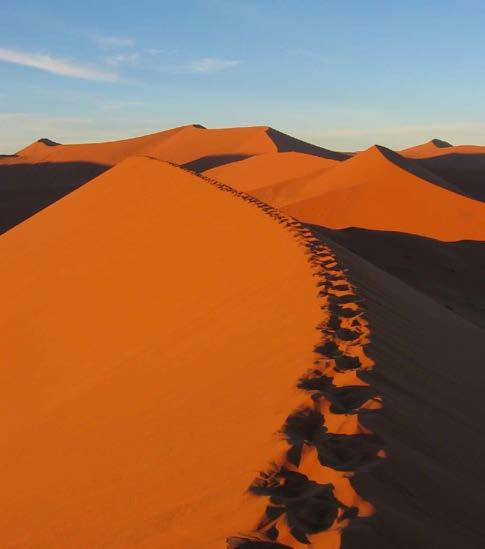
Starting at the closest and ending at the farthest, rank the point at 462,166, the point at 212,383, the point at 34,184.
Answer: the point at 212,383
the point at 34,184
the point at 462,166

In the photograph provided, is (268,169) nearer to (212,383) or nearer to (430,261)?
(430,261)

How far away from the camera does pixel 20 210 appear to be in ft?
113

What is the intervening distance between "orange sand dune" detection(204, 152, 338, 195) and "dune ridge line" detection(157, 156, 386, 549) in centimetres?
3170

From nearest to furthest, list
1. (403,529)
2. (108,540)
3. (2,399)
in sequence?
1. (403,529)
2. (108,540)
3. (2,399)

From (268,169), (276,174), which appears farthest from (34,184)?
(276,174)

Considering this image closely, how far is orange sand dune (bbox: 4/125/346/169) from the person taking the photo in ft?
208

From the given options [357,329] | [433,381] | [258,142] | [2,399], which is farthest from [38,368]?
[258,142]

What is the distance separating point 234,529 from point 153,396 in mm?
2222

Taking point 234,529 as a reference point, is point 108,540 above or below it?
below

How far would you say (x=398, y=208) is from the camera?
21172 mm

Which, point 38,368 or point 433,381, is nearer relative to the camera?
point 433,381

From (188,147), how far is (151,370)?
2570 inches

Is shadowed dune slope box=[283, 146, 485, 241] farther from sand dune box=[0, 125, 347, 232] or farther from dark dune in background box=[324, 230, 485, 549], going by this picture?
sand dune box=[0, 125, 347, 232]

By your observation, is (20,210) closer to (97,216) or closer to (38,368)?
(97,216)
